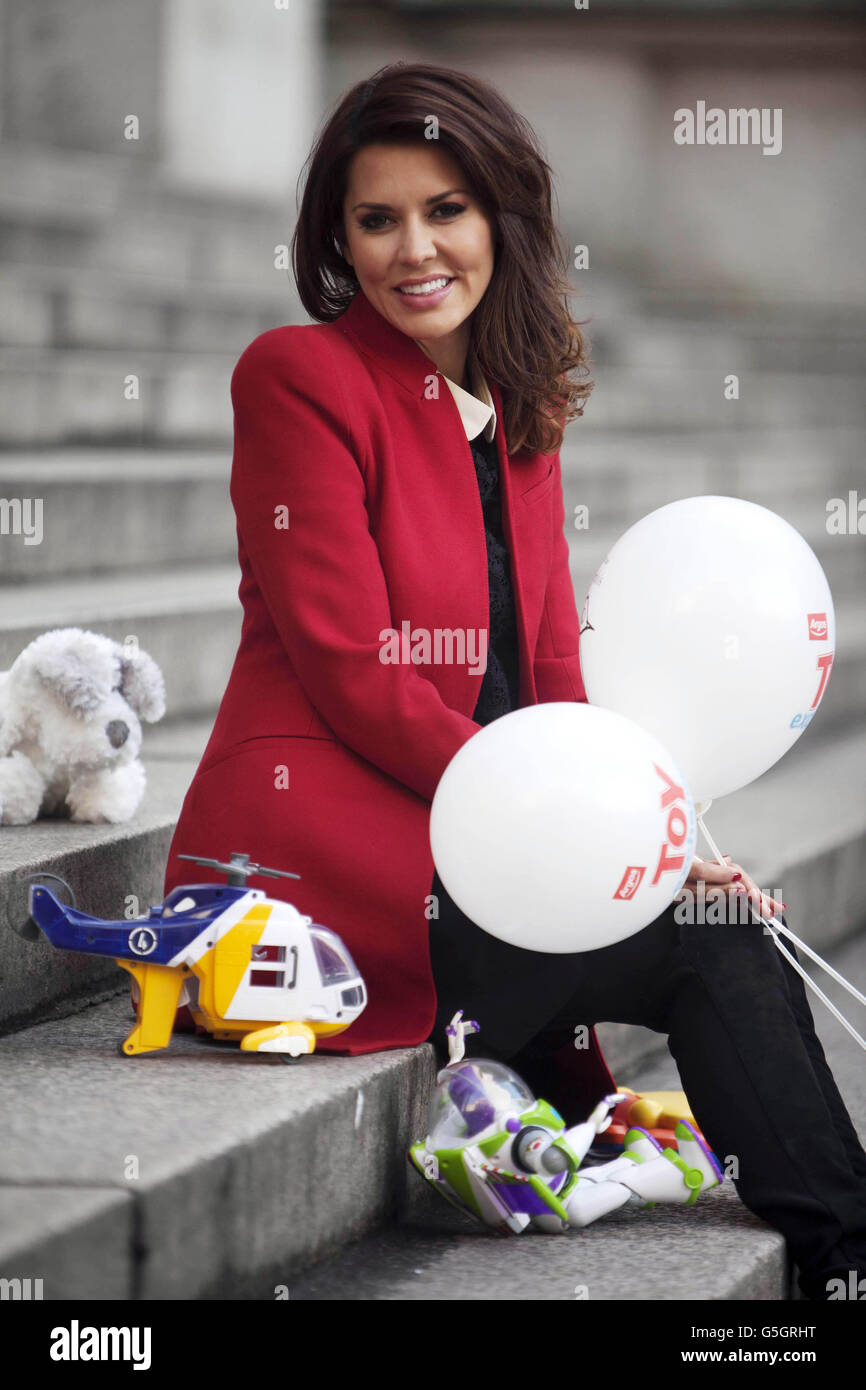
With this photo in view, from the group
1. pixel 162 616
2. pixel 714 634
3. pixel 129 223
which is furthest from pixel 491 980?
pixel 129 223

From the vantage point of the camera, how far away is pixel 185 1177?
5.20ft

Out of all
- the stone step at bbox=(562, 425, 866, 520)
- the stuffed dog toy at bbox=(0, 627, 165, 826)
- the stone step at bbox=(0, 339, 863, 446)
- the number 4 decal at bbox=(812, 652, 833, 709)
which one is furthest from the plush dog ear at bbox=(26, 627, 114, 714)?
the stone step at bbox=(562, 425, 866, 520)

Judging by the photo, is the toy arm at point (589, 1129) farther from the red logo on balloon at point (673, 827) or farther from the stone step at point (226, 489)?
the stone step at point (226, 489)

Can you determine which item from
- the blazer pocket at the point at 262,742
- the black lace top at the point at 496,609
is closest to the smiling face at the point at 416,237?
the black lace top at the point at 496,609

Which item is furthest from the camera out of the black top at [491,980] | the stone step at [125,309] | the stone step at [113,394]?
the stone step at [125,309]

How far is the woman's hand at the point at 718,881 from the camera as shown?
2014mm

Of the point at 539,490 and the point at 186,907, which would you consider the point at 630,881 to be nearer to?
the point at 186,907

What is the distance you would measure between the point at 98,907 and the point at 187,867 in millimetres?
340

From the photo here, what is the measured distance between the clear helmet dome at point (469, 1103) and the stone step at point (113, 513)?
1923 mm

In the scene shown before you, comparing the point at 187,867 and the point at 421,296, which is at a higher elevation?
the point at 421,296

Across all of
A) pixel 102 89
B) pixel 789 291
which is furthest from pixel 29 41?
pixel 789 291

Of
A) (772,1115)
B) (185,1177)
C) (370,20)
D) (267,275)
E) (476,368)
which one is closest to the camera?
(185,1177)

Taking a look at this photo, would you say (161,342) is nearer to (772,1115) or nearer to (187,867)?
(187,867)

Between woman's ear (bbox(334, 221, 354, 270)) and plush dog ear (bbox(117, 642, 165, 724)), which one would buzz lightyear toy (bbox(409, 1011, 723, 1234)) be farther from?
woman's ear (bbox(334, 221, 354, 270))
